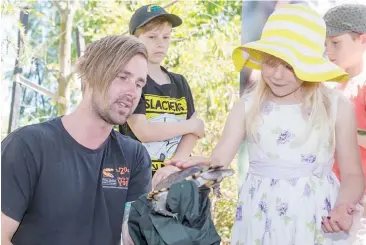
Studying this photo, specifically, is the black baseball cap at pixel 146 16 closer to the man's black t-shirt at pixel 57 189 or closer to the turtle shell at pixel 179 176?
the man's black t-shirt at pixel 57 189

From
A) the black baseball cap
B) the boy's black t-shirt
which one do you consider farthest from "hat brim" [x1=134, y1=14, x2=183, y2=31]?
the boy's black t-shirt

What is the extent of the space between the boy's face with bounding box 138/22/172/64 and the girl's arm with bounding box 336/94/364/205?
104 cm

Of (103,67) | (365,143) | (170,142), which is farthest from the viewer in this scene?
(170,142)

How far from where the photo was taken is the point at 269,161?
2016 mm

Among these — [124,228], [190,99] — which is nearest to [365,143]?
[190,99]

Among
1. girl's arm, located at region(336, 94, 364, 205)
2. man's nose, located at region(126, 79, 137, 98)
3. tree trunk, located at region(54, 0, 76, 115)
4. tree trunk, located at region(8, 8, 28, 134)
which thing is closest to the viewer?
man's nose, located at region(126, 79, 137, 98)

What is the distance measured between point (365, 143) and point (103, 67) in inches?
44.4

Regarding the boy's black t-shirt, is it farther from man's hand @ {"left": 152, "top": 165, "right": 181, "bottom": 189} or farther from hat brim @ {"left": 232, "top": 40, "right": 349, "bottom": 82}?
man's hand @ {"left": 152, "top": 165, "right": 181, "bottom": 189}

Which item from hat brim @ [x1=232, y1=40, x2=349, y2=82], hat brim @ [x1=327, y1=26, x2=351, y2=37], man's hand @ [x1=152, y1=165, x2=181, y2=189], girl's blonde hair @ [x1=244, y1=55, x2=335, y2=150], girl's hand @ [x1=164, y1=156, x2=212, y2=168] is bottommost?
man's hand @ [x1=152, y1=165, x2=181, y2=189]

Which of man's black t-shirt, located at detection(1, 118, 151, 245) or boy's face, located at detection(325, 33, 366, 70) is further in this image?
boy's face, located at detection(325, 33, 366, 70)

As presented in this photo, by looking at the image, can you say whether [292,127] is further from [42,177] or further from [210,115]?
[210,115]

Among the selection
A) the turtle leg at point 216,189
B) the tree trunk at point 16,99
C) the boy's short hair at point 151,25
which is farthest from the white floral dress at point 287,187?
the tree trunk at point 16,99

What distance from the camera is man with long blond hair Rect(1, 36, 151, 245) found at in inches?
65.1

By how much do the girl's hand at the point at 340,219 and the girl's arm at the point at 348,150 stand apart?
8 cm
